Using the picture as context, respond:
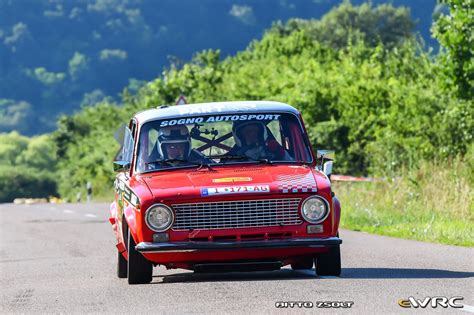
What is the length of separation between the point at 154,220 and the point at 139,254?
0.48m

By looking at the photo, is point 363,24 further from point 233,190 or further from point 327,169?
point 233,190

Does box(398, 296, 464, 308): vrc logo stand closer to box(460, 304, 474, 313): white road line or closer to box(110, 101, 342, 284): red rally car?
box(460, 304, 474, 313): white road line

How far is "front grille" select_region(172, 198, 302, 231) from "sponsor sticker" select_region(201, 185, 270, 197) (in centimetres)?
9

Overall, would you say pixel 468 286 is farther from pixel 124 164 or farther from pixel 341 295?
pixel 124 164

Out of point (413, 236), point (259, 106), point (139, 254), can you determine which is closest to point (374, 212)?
point (413, 236)

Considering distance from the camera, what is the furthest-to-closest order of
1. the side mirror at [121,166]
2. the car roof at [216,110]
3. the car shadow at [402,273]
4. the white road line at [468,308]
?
the car roof at [216,110] < the side mirror at [121,166] < the car shadow at [402,273] < the white road line at [468,308]

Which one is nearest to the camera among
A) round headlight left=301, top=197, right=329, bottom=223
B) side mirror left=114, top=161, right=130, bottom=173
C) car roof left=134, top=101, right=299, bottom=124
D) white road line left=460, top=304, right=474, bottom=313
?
white road line left=460, top=304, right=474, bottom=313

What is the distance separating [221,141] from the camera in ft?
42.8

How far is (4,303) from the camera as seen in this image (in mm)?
11328

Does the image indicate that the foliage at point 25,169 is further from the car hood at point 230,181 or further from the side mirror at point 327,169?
the car hood at point 230,181

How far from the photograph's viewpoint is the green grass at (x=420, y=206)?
19078 mm

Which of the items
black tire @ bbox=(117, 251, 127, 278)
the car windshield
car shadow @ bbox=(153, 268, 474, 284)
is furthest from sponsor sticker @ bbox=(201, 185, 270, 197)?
black tire @ bbox=(117, 251, 127, 278)

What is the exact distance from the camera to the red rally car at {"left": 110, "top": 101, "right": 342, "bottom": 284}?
1169cm

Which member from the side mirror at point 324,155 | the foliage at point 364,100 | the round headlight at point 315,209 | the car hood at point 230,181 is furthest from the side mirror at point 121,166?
the foliage at point 364,100
